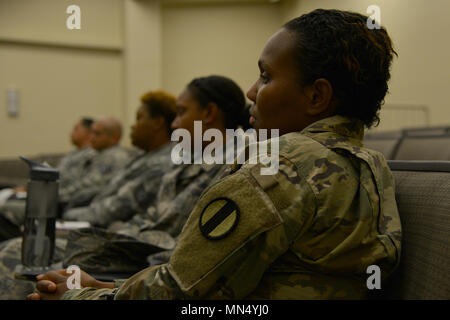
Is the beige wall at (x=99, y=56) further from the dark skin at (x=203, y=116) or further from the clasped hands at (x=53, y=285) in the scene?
the clasped hands at (x=53, y=285)

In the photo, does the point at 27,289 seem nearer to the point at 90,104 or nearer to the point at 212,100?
the point at 212,100

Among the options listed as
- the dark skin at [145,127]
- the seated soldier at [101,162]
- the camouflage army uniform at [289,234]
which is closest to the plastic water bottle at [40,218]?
the dark skin at [145,127]

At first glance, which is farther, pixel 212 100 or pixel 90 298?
pixel 212 100

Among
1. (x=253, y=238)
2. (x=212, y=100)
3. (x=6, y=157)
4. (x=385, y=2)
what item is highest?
(x=385, y=2)

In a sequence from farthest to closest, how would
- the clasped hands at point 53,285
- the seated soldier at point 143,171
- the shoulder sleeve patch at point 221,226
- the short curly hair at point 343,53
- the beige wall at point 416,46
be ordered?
1. the seated soldier at point 143,171
2. the beige wall at point 416,46
3. the clasped hands at point 53,285
4. the short curly hair at point 343,53
5. the shoulder sleeve patch at point 221,226

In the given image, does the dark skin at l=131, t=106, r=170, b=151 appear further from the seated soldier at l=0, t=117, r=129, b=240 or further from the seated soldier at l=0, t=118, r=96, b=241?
the seated soldier at l=0, t=117, r=129, b=240

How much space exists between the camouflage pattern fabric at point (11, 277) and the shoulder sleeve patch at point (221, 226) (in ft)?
3.14

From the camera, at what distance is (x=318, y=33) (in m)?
0.74

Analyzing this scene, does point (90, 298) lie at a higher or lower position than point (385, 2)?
lower

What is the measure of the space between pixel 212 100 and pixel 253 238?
1.11m

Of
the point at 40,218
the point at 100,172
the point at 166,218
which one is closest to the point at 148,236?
the point at 166,218

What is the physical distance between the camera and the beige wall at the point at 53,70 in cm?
604

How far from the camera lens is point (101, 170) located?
11.2 feet
